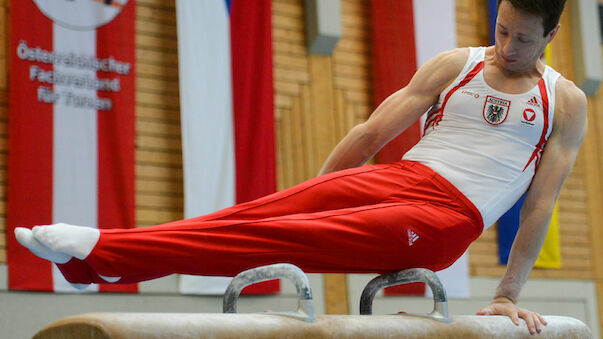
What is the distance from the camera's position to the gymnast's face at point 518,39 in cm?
271

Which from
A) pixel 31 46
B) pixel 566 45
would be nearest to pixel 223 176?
pixel 31 46

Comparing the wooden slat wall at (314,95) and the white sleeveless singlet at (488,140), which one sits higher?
the wooden slat wall at (314,95)

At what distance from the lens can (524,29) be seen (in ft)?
8.95

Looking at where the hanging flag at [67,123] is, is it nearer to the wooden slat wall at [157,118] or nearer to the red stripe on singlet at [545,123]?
the wooden slat wall at [157,118]

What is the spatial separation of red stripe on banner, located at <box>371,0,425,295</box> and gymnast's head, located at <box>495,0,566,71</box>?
235 inches

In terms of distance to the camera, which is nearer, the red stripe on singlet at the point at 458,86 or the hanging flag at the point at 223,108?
the red stripe on singlet at the point at 458,86

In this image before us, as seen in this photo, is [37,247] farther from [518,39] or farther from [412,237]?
[518,39]

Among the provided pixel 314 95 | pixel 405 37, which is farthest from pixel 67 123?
pixel 405 37

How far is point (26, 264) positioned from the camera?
6762 mm

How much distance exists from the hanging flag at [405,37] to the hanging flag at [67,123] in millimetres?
3082

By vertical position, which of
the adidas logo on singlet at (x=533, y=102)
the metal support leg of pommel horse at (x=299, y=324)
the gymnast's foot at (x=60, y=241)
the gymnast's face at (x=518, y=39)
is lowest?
the metal support leg of pommel horse at (x=299, y=324)

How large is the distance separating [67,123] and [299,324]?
557 cm

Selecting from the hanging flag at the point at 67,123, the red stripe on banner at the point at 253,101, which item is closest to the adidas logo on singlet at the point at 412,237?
the hanging flag at the point at 67,123

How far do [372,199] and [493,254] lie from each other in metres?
7.23
